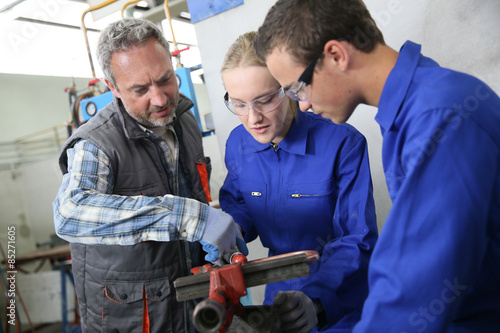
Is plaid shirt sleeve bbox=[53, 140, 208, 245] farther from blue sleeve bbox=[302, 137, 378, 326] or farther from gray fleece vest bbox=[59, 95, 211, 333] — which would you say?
blue sleeve bbox=[302, 137, 378, 326]

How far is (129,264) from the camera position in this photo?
51.0 inches

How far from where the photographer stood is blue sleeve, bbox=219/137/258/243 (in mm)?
1429

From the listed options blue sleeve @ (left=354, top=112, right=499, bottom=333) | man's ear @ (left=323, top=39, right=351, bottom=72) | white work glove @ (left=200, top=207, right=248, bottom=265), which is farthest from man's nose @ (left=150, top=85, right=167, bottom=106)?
blue sleeve @ (left=354, top=112, right=499, bottom=333)

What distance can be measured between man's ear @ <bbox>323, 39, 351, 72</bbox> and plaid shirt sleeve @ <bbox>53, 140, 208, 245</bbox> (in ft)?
1.78

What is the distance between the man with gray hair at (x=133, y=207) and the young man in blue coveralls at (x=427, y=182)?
520 mm

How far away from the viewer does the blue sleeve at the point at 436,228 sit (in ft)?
2.04

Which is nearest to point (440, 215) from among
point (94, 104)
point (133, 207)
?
point (133, 207)

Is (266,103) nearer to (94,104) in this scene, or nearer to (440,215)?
(440,215)

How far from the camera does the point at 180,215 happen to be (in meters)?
1.09

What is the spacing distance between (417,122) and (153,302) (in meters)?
1.05

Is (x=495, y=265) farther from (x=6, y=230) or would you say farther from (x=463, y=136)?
(x=6, y=230)

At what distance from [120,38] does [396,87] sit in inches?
39.5

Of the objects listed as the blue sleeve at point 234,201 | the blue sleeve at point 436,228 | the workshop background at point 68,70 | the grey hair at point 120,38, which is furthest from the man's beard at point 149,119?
the blue sleeve at point 436,228

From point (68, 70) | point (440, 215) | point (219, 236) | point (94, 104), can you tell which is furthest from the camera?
point (68, 70)
